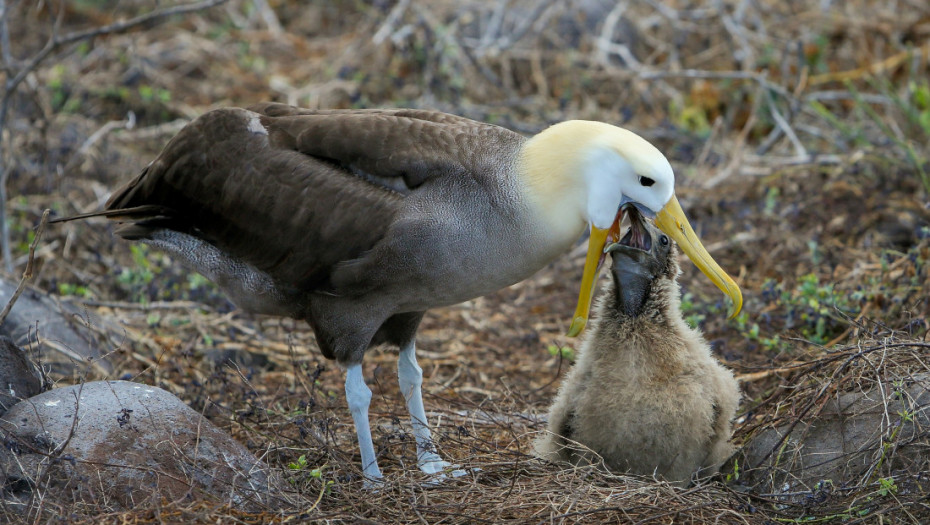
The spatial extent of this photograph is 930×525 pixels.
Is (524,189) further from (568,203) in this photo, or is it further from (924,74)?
(924,74)

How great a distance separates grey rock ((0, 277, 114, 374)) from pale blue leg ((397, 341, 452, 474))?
1.58 meters

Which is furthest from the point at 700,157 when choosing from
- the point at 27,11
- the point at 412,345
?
the point at 27,11

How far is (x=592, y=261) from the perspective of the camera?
4.46m

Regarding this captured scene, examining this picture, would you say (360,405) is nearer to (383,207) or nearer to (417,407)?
(417,407)

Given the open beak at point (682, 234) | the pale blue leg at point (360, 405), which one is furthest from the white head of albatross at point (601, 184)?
the pale blue leg at point (360, 405)

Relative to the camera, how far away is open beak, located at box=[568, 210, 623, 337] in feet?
14.4

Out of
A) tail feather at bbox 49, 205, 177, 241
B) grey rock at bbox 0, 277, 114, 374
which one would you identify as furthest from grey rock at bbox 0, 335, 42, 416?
tail feather at bbox 49, 205, 177, 241

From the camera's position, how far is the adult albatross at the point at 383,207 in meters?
4.34

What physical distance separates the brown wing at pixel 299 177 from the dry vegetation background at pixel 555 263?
0.63 meters

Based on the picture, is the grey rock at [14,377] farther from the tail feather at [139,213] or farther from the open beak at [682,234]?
the open beak at [682,234]

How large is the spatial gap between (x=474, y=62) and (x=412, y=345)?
519 cm

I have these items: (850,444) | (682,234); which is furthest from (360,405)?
(850,444)

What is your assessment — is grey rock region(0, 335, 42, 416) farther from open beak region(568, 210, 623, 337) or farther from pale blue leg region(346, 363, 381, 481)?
open beak region(568, 210, 623, 337)

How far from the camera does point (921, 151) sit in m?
7.76
